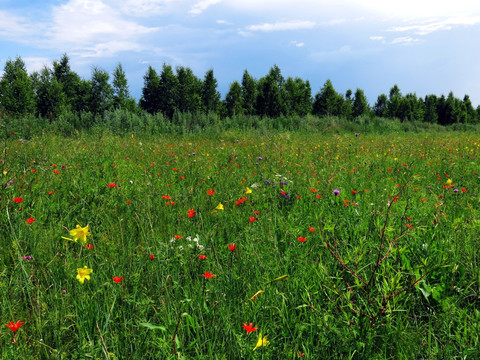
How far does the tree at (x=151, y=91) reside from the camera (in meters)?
31.0

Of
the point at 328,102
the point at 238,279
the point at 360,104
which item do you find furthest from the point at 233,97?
the point at 238,279

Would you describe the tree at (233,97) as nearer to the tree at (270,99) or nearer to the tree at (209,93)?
the tree at (209,93)

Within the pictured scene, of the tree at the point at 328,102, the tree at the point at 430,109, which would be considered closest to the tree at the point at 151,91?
the tree at the point at 328,102

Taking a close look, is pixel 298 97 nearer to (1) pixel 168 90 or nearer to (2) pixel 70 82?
(1) pixel 168 90

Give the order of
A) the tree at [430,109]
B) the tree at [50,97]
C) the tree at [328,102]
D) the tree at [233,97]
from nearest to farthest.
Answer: the tree at [50,97]
the tree at [233,97]
the tree at [328,102]
the tree at [430,109]

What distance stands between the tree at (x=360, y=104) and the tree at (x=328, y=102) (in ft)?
7.95

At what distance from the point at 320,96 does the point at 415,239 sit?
1416 inches

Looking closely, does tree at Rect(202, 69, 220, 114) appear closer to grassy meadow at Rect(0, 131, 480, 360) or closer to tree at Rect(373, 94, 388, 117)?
tree at Rect(373, 94, 388, 117)

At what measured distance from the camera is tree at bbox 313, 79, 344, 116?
3412 centimetres

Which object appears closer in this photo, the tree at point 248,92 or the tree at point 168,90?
the tree at point 168,90

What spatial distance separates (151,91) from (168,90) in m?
2.63

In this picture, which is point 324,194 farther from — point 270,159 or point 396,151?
point 396,151

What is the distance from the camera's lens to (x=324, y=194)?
3139 mm

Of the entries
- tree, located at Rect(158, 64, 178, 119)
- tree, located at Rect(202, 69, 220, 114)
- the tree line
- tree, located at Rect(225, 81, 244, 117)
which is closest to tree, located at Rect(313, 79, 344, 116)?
the tree line
